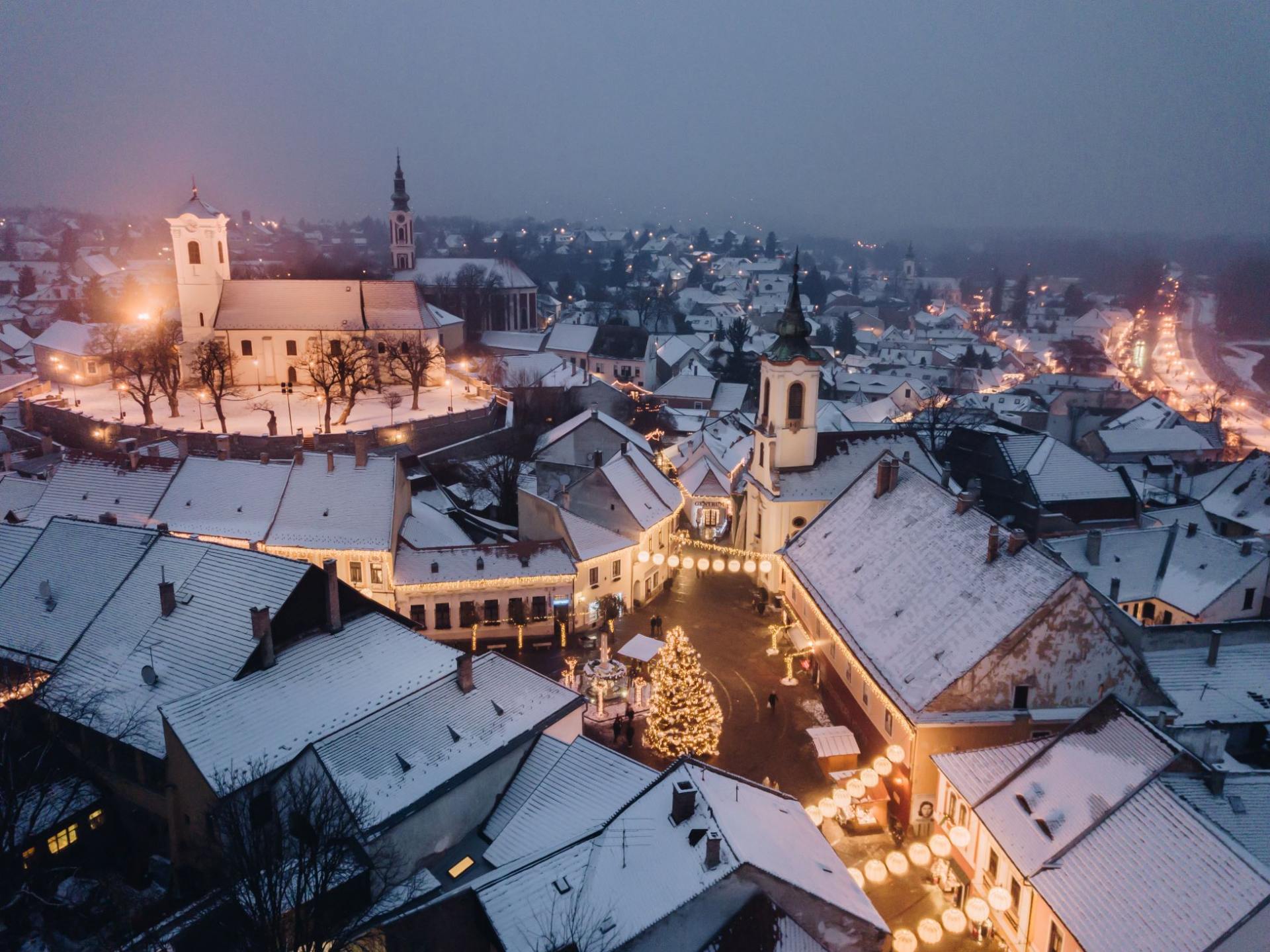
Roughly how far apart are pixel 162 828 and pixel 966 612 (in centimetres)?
2192

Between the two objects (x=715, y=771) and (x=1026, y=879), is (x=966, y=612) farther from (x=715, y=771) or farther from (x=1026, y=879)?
(x=715, y=771)

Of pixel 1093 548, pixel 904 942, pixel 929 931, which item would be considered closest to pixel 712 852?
pixel 904 942

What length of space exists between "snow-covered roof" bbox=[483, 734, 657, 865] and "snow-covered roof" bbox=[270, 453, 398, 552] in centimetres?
1490

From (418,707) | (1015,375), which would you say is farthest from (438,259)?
(418,707)

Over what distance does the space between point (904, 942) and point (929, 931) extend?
612 mm

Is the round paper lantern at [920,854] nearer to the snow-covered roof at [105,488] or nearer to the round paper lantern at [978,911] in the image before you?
the round paper lantern at [978,911]

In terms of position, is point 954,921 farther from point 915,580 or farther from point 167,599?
point 167,599

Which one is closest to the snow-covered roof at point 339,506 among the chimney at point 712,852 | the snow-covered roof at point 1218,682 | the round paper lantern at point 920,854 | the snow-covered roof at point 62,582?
the snow-covered roof at point 62,582

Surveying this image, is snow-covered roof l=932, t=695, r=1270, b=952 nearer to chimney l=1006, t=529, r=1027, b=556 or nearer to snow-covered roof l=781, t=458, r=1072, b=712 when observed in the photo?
snow-covered roof l=781, t=458, r=1072, b=712

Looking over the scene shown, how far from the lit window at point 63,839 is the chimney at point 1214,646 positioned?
31874mm

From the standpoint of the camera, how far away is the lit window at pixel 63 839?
21891mm

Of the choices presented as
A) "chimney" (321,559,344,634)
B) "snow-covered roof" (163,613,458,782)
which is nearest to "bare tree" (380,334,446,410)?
"chimney" (321,559,344,634)

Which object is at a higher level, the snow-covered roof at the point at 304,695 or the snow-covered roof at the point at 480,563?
the snow-covered roof at the point at 304,695

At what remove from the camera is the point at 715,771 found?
19547 millimetres
